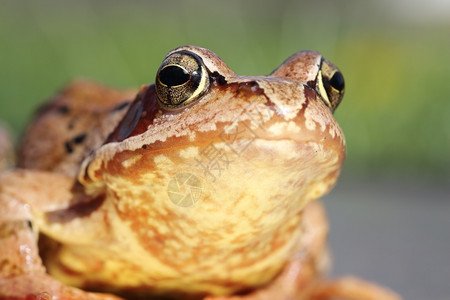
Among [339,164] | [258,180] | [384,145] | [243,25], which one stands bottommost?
[258,180]

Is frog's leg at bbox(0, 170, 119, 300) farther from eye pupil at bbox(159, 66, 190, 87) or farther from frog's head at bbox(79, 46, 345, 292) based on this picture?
eye pupil at bbox(159, 66, 190, 87)

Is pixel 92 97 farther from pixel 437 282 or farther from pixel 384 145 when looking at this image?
pixel 384 145

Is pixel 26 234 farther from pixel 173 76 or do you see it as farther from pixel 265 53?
pixel 265 53

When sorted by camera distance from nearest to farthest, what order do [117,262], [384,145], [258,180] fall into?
[258,180]
[117,262]
[384,145]

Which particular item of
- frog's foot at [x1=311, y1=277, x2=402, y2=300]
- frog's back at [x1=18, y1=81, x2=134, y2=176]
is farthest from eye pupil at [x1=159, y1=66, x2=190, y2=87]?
frog's foot at [x1=311, y1=277, x2=402, y2=300]

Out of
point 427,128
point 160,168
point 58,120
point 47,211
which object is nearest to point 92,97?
point 58,120

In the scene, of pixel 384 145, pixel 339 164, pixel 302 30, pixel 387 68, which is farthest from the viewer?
pixel 302 30

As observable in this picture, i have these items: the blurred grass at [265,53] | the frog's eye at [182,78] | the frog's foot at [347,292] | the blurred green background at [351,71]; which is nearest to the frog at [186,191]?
Result: the frog's eye at [182,78]

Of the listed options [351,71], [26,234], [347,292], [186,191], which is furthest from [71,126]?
[351,71]
